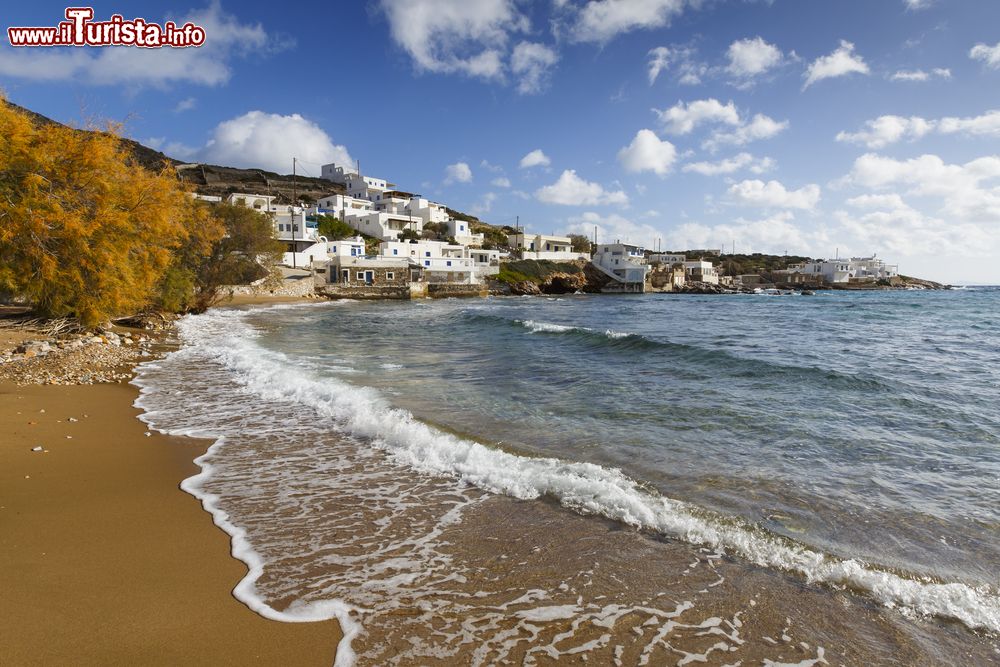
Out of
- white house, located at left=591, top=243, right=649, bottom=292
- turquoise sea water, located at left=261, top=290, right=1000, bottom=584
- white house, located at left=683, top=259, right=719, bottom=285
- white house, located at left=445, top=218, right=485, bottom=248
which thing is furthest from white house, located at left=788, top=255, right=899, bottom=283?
turquoise sea water, located at left=261, top=290, right=1000, bottom=584

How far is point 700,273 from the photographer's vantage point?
381 feet

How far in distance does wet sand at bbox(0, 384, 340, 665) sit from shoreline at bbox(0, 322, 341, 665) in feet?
0.03

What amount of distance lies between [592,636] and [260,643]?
7.50ft

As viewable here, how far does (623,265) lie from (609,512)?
94.5 m

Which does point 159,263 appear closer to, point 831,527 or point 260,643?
point 260,643

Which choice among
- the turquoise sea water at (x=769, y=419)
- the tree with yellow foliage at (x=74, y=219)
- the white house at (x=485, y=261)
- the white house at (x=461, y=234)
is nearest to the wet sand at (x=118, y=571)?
the turquoise sea water at (x=769, y=419)

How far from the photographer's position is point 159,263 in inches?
738

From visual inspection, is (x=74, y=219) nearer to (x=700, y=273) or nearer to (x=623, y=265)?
(x=623, y=265)

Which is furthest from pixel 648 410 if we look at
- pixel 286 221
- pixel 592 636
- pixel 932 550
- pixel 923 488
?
pixel 286 221

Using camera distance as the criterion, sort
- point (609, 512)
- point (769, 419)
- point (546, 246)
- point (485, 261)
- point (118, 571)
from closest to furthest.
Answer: point (118, 571), point (609, 512), point (769, 419), point (485, 261), point (546, 246)

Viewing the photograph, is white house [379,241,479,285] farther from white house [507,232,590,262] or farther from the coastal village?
white house [507,232,590,262]

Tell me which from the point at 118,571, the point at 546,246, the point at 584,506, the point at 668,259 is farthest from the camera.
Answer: the point at 668,259

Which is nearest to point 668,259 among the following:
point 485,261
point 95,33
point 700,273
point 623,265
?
point 700,273

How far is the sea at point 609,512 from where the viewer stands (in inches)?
149
